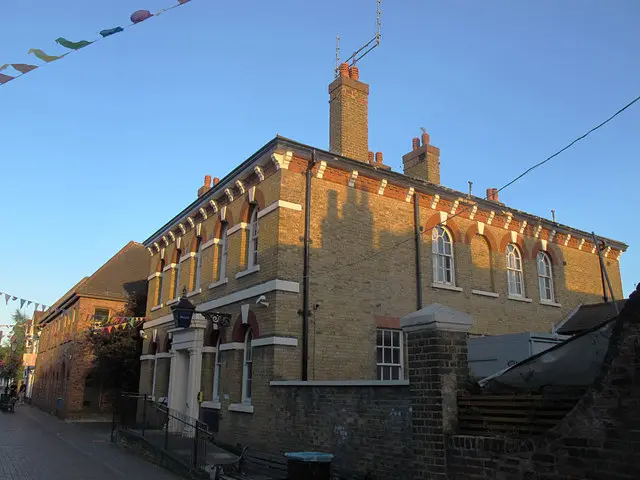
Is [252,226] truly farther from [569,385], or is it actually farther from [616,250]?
[616,250]

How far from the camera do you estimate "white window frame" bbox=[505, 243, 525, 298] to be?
1864 centimetres

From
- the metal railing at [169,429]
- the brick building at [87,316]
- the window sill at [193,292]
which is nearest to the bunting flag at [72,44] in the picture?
the metal railing at [169,429]

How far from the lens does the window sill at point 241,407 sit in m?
13.3

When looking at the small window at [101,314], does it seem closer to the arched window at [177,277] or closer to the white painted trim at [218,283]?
the arched window at [177,277]

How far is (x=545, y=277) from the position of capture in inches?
777

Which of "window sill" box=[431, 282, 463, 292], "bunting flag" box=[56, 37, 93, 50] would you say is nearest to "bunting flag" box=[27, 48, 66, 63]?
"bunting flag" box=[56, 37, 93, 50]

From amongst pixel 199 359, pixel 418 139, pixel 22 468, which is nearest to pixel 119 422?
pixel 199 359

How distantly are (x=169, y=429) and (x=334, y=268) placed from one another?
766 centimetres

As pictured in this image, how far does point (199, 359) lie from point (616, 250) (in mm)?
17873

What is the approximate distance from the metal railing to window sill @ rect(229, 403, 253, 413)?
84cm

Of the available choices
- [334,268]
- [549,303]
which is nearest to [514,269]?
[549,303]

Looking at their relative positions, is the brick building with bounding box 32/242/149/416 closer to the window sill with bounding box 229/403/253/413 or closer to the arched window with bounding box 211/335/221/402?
the arched window with bounding box 211/335/221/402

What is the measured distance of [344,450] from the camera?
9180 millimetres

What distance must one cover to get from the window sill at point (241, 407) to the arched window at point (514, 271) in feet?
33.2
